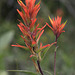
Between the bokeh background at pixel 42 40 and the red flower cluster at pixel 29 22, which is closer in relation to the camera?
the red flower cluster at pixel 29 22

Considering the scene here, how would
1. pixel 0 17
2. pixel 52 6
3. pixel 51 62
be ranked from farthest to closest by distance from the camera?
pixel 52 6
pixel 0 17
pixel 51 62

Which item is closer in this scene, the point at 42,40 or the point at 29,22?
the point at 29,22

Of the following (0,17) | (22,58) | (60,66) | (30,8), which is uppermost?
(0,17)

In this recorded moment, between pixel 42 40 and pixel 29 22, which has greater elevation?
pixel 29 22

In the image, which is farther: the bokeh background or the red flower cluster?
the bokeh background

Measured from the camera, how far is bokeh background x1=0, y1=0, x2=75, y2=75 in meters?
2.78

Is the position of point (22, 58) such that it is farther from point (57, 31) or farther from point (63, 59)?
point (57, 31)

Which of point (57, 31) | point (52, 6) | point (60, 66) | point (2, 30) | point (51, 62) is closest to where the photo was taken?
point (57, 31)

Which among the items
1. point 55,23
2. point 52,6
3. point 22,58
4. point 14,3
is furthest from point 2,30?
point 55,23

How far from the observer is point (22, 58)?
137 inches

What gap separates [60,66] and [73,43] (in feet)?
6.51

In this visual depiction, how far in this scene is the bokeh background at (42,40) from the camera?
278 cm

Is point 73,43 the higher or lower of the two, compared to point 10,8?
lower

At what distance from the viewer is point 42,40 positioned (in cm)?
292
